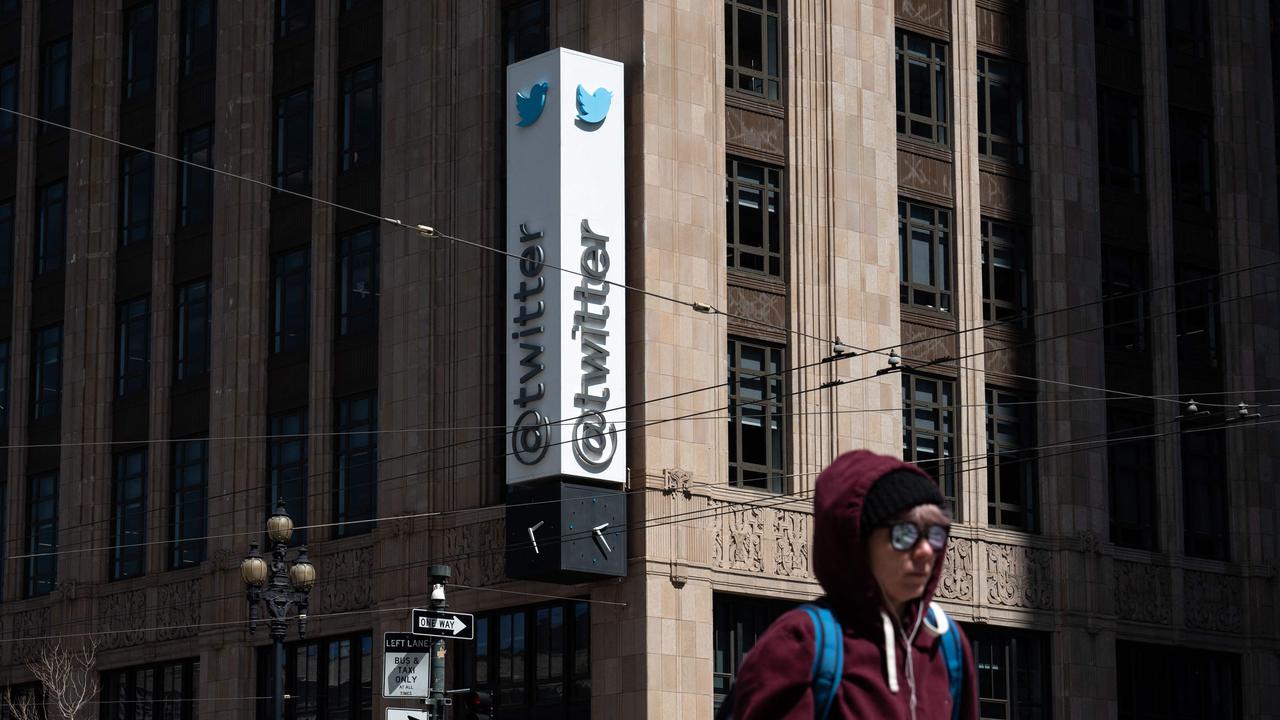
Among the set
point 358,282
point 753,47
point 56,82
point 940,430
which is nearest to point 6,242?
point 56,82

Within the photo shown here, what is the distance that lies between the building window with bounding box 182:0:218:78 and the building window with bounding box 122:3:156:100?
1167 mm

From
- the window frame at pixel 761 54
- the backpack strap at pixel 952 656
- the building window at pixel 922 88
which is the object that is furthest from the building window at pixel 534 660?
the backpack strap at pixel 952 656

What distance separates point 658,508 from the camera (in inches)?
1502

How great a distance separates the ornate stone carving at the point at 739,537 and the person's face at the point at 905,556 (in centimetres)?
3233

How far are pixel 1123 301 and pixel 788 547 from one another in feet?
36.8

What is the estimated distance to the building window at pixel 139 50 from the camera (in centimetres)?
5147

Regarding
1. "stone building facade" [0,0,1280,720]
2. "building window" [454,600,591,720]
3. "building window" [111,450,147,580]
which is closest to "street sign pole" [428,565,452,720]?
"stone building facade" [0,0,1280,720]

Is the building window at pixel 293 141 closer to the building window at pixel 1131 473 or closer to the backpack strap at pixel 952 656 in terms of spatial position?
the building window at pixel 1131 473

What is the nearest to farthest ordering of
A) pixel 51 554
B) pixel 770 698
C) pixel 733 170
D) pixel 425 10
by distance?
pixel 770 698 → pixel 733 170 → pixel 425 10 → pixel 51 554

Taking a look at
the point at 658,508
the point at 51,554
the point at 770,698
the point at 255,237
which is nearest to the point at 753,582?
the point at 658,508

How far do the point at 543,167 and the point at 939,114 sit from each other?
1003 cm

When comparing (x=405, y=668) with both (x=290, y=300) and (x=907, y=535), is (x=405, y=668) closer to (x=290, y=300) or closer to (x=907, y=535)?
(x=290, y=300)

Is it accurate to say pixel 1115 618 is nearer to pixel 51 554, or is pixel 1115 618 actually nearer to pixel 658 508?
pixel 658 508

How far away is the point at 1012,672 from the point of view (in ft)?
143
